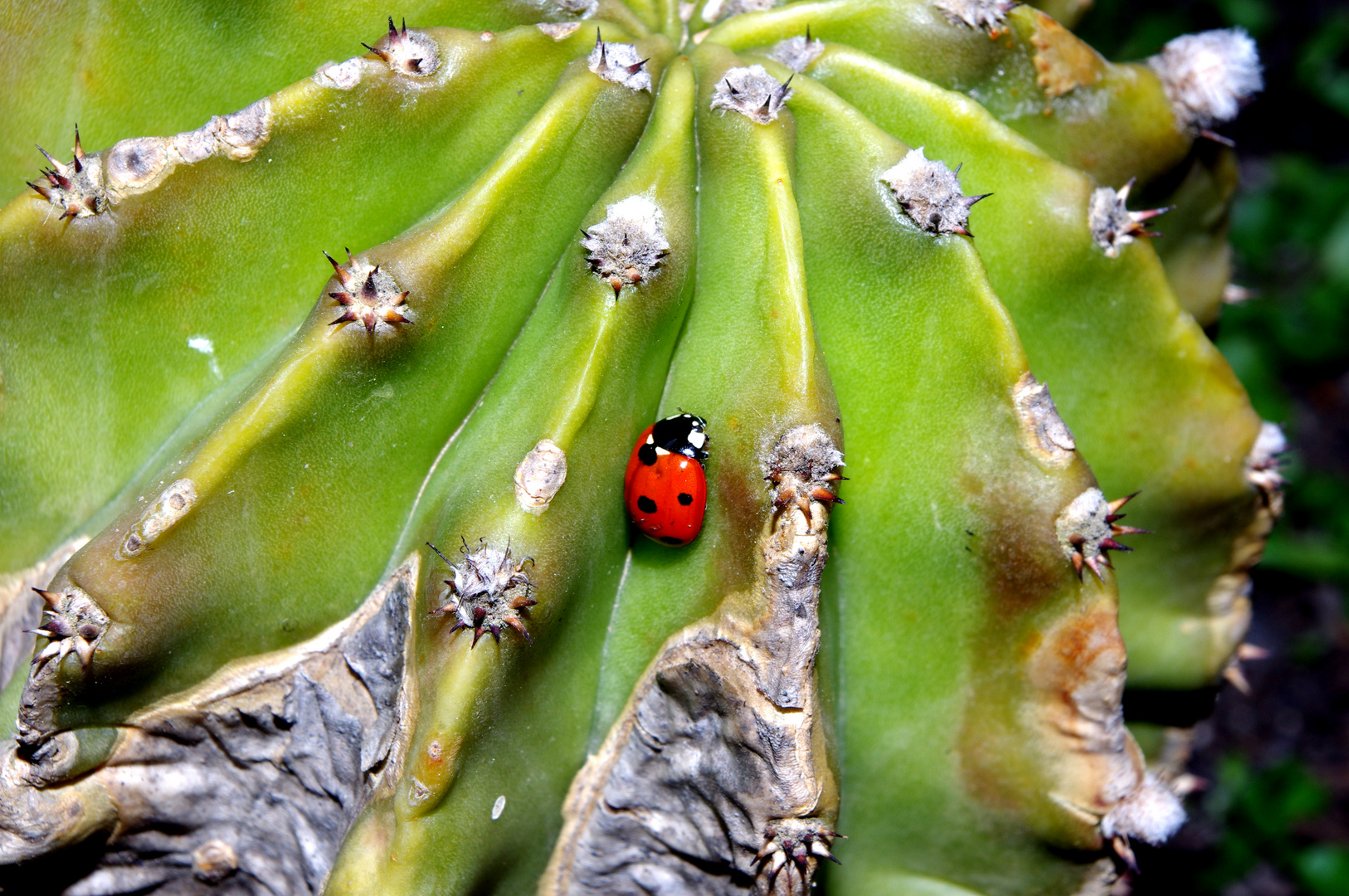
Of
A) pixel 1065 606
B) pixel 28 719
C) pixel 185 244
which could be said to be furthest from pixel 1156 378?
pixel 28 719

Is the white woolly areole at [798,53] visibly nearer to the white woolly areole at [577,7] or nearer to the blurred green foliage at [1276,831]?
the white woolly areole at [577,7]

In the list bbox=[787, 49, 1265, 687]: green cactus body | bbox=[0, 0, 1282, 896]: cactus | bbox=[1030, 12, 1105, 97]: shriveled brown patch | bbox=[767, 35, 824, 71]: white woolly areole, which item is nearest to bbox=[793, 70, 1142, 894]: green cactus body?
bbox=[0, 0, 1282, 896]: cactus

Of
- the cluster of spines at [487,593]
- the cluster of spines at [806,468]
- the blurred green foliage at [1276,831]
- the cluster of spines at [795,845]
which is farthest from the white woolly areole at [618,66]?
the blurred green foliage at [1276,831]

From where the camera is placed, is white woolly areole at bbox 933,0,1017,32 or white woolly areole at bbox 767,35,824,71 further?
white woolly areole at bbox 933,0,1017,32

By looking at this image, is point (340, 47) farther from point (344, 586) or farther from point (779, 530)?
point (779, 530)

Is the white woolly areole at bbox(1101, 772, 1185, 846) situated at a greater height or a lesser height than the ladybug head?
lesser

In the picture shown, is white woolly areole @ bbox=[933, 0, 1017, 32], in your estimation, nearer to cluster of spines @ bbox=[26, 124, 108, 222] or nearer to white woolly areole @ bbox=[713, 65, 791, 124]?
white woolly areole @ bbox=[713, 65, 791, 124]

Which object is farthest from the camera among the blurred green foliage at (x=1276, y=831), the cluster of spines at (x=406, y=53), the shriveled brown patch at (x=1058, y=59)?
the blurred green foliage at (x=1276, y=831)
